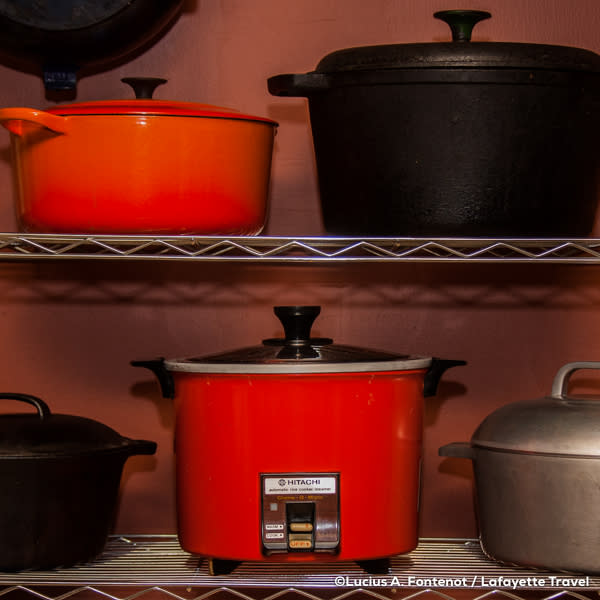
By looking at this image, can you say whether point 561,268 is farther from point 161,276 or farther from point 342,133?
point 161,276

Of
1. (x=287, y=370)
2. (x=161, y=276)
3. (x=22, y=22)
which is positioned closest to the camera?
(x=287, y=370)

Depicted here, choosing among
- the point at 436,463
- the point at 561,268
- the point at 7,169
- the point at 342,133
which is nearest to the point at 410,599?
the point at 436,463

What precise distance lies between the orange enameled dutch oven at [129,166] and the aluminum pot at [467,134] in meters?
0.13

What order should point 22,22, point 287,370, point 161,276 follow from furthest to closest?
point 161,276
point 22,22
point 287,370

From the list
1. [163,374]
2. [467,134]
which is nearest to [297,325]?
[163,374]

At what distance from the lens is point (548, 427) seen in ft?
3.28

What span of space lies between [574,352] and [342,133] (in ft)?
1.74

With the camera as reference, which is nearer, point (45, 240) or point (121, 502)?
point (45, 240)

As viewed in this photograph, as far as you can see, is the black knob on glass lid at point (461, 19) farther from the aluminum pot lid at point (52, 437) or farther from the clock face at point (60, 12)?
the aluminum pot lid at point (52, 437)

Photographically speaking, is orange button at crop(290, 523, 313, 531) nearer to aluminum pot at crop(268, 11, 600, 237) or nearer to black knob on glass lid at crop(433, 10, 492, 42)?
aluminum pot at crop(268, 11, 600, 237)

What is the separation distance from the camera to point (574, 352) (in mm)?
1289

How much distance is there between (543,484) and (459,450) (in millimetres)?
130

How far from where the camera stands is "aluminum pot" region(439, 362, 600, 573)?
3.18ft

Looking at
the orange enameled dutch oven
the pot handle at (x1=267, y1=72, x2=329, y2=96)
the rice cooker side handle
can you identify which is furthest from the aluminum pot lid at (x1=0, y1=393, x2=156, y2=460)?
the pot handle at (x1=267, y1=72, x2=329, y2=96)
